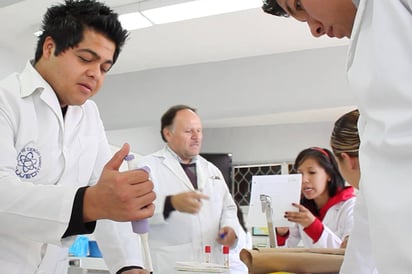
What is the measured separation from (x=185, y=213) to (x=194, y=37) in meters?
1.92

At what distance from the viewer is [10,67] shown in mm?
3855

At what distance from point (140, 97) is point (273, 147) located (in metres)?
1.71

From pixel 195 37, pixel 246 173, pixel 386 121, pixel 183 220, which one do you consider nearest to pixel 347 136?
pixel 386 121

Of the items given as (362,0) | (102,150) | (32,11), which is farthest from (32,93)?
(32,11)

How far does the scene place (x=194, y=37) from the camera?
11.3ft

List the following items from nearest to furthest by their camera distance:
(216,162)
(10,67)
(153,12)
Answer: (153,12) < (10,67) < (216,162)

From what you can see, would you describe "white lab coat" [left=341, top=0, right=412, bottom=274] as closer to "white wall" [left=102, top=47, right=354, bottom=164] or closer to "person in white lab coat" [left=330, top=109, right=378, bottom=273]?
"person in white lab coat" [left=330, top=109, right=378, bottom=273]

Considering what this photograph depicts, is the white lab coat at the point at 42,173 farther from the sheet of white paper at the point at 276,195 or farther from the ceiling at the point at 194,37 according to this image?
the ceiling at the point at 194,37

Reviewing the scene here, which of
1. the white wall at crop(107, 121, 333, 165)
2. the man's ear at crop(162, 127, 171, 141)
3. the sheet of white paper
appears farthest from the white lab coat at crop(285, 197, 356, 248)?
the white wall at crop(107, 121, 333, 165)

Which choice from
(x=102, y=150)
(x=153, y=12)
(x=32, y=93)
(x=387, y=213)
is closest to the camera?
(x=387, y=213)

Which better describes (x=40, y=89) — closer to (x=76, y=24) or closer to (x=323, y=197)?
(x=76, y=24)

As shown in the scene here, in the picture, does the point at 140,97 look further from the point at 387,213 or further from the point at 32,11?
the point at 387,213

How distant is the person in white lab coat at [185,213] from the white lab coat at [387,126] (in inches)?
55.3

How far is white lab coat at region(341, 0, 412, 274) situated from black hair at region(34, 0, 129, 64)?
816 millimetres
